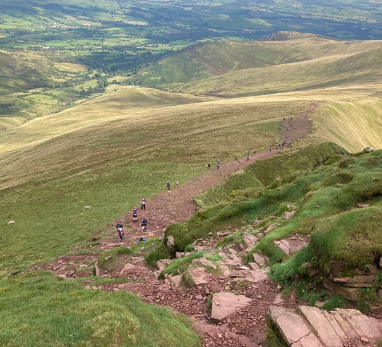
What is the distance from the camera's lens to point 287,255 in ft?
74.1

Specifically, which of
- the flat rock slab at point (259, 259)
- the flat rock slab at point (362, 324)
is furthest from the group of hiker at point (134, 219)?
the flat rock slab at point (362, 324)

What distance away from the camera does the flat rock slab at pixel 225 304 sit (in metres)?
18.3

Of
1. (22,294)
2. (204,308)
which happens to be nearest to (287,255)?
(204,308)

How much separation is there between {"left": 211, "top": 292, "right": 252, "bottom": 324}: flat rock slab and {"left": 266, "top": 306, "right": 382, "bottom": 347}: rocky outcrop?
9.17 feet

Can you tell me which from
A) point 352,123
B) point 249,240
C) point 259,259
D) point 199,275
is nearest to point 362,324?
point 259,259

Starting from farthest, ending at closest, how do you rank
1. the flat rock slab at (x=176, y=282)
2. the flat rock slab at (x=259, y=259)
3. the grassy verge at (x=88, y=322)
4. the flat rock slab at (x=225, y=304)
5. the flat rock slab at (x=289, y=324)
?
the flat rock slab at (x=259, y=259) < the flat rock slab at (x=176, y=282) < the flat rock slab at (x=225, y=304) < the flat rock slab at (x=289, y=324) < the grassy verge at (x=88, y=322)

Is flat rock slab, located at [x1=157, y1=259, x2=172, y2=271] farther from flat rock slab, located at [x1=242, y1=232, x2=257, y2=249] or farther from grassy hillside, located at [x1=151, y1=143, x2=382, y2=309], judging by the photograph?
flat rock slab, located at [x1=242, y1=232, x2=257, y2=249]

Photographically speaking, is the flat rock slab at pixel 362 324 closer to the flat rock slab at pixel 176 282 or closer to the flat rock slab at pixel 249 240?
the flat rock slab at pixel 176 282

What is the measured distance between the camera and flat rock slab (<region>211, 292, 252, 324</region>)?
60.1ft

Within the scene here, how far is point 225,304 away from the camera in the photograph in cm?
1914

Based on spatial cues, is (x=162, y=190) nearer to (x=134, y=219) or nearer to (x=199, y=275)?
(x=134, y=219)

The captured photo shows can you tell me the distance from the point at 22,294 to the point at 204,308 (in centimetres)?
1171

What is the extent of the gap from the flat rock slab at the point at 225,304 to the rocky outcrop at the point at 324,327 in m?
2.79

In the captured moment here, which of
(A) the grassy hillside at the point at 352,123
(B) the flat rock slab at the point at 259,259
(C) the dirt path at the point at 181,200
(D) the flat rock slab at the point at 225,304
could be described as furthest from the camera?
(A) the grassy hillside at the point at 352,123
